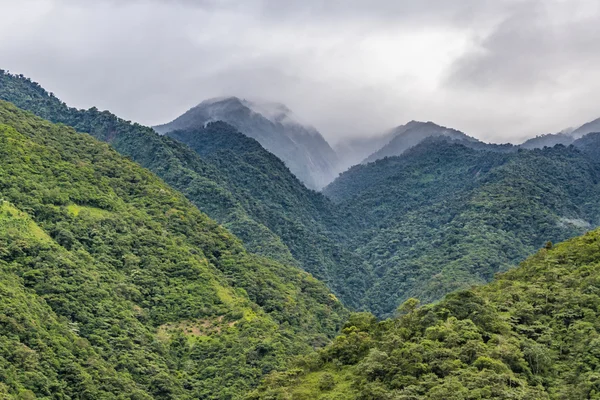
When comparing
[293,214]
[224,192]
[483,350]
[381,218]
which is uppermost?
[224,192]

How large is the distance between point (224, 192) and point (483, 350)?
103036mm

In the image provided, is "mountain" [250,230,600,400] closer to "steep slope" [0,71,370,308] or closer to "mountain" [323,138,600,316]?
"mountain" [323,138,600,316]

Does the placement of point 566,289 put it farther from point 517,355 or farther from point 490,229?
point 490,229

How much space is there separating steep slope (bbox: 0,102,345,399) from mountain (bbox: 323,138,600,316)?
36.3 meters

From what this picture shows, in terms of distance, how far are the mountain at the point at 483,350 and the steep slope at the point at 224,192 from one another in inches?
3001

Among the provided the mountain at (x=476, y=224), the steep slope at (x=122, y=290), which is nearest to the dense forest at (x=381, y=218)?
the mountain at (x=476, y=224)

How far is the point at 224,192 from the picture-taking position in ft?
465

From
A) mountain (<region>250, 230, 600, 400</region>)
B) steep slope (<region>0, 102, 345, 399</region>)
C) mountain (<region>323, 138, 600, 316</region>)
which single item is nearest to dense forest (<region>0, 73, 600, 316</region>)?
mountain (<region>323, 138, 600, 316</region>)

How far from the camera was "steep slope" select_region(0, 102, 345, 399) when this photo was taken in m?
65.6

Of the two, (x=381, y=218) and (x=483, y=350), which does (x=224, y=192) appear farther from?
(x=483, y=350)

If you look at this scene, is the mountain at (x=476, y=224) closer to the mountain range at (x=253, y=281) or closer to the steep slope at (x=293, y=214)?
the mountain range at (x=253, y=281)

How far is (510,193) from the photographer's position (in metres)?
157

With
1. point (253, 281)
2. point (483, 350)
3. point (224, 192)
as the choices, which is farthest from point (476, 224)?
point (483, 350)

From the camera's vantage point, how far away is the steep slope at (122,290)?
65.6m
